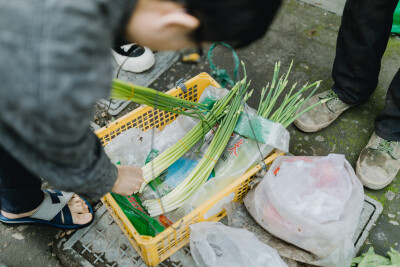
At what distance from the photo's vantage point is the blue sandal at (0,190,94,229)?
1.61 meters

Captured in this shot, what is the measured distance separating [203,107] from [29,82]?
1.11m

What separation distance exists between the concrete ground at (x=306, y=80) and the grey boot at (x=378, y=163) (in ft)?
0.26

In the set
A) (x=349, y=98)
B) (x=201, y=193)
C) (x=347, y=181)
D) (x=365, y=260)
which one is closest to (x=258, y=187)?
(x=201, y=193)

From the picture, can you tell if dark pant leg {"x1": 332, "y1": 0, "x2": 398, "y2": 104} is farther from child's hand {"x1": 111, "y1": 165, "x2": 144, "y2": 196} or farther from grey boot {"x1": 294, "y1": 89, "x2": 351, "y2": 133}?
child's hand {"x1": 111, "y1": 165, "x2": 144, "y2": 196}

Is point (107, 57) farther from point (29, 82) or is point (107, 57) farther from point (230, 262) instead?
point (230, 262)

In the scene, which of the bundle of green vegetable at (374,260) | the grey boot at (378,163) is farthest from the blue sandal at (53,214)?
the grey boot at (378,163)

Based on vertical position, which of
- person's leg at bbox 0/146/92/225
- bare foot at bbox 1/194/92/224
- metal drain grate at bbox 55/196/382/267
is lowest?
metal drain grate at bbox 55/196/382/267

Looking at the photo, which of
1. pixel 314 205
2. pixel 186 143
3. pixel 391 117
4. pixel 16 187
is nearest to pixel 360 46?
pixel 391 117

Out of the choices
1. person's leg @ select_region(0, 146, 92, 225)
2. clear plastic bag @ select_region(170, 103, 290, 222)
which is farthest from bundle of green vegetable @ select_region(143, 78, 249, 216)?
person's leg @ select_region(0, 146, 92, 225)

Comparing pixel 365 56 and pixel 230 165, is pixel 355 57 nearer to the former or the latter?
pixel 365 56

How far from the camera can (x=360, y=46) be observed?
5.85 ft

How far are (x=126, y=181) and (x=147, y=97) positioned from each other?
0.39 meters

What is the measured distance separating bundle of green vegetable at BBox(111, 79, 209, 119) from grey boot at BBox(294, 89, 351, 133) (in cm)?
70

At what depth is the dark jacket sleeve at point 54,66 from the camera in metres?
0.60
